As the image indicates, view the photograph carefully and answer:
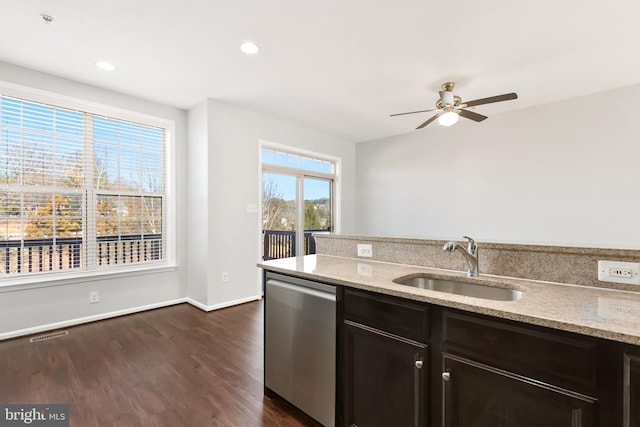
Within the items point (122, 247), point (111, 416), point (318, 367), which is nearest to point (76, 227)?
point (122, 247)

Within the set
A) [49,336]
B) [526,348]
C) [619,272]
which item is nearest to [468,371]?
[526,348]

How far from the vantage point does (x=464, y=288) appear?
1.66 m

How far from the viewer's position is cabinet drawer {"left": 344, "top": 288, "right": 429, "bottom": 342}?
1.32 metres

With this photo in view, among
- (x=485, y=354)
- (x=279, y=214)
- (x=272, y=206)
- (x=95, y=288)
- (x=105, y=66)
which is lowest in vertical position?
(x=95, y=288)

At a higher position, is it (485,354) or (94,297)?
(485,354)

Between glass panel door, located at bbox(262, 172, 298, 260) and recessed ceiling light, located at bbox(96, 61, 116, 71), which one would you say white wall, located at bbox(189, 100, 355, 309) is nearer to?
glass panel door, located at bbox(262, 172, 298, 260)

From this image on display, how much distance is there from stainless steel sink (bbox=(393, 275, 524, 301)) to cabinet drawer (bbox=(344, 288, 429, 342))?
20 cm

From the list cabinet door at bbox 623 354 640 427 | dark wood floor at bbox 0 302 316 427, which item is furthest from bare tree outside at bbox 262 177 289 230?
cabinet door at bbox 623 354 640 427

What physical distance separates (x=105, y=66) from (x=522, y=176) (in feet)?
17.4

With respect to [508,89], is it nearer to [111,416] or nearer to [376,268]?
[376,268]

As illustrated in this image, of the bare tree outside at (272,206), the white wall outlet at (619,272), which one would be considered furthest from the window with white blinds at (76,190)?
the white wall outlet at (619,272)

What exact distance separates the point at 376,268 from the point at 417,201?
3849 millimetres

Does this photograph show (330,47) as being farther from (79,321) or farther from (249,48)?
(79,321)

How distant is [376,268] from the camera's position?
1.91 m
